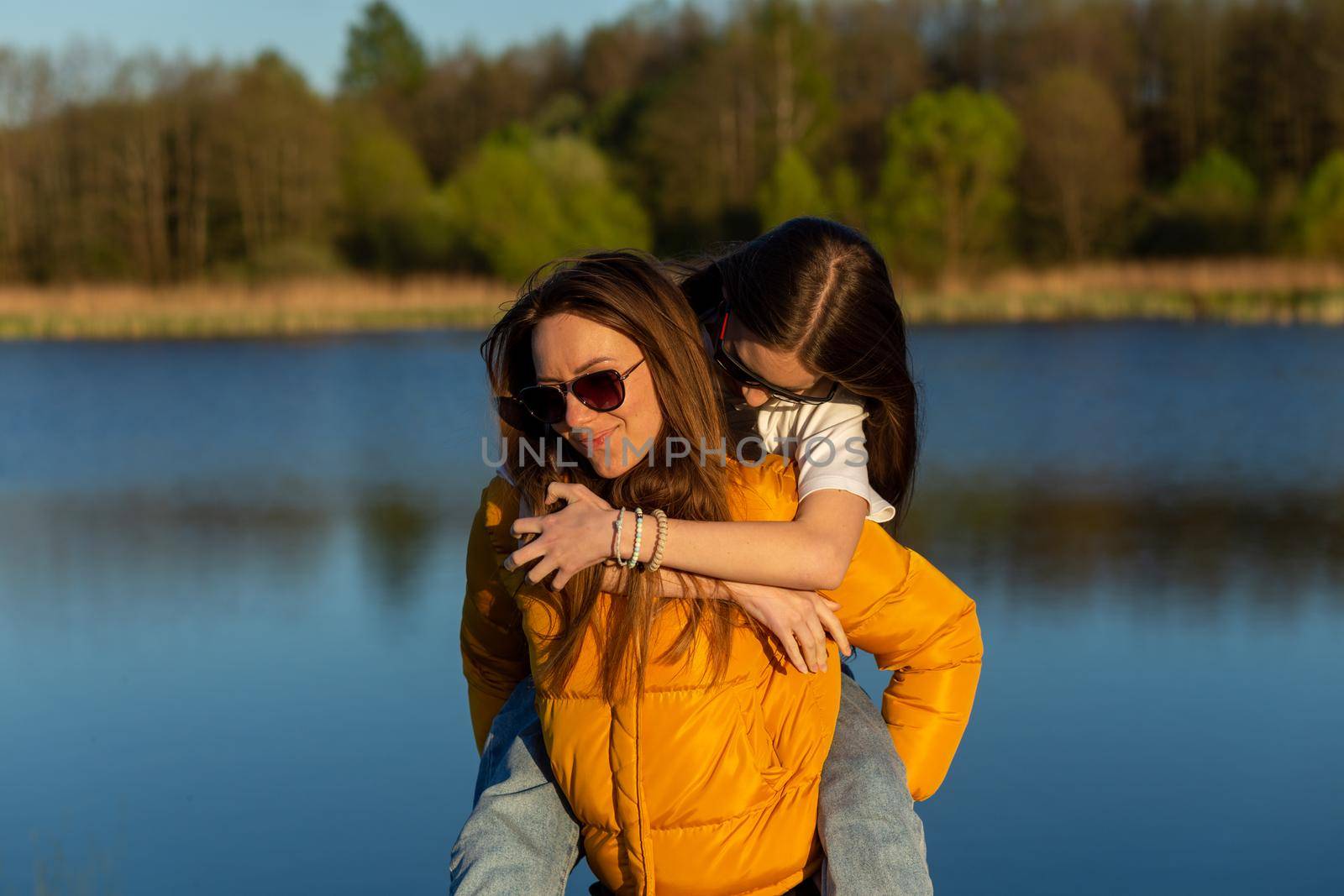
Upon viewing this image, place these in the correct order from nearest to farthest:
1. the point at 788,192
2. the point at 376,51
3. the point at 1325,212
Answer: the point at 1325,212, the point at 788,192, the point at 376,51

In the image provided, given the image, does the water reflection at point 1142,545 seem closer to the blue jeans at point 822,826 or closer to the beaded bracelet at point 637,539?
the blue jeans at point 822,826

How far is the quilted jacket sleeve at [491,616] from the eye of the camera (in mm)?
2113

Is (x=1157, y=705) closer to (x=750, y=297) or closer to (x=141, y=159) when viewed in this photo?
(x=750, y=297)

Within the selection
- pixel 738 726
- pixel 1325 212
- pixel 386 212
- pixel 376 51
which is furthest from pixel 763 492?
pixel 376 51

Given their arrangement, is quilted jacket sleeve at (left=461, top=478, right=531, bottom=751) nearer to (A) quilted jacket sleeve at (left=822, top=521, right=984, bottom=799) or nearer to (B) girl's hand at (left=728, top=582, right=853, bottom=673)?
(B) girl's hand at (left=728, top=582, right=853, bottom=673)

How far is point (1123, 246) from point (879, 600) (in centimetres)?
4362

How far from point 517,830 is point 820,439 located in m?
0.69

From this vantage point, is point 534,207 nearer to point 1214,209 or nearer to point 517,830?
point 1214,209

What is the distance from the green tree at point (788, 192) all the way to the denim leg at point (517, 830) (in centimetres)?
3735

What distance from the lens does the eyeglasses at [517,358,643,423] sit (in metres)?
1.94

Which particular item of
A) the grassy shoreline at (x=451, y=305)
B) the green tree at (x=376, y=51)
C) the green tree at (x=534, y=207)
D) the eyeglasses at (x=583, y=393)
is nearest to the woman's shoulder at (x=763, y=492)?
the eyeglasses at (x=583, y=393)

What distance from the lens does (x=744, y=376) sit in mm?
2146

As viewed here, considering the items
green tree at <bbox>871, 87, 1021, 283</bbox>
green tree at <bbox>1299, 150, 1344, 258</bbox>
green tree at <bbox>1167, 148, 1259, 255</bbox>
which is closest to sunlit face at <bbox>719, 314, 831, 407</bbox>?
green tree at <bbox>1299, 150, 1344, 258</bbox>

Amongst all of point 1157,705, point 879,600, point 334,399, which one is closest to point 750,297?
point 879,600
